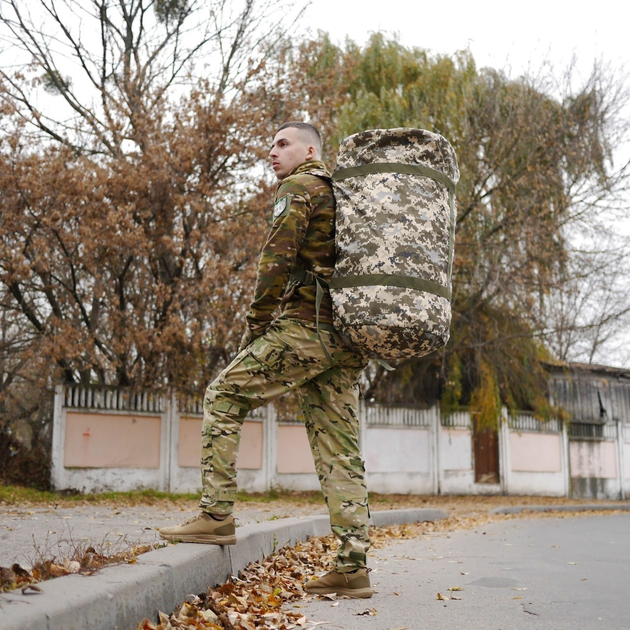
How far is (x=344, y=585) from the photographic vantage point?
407 cm

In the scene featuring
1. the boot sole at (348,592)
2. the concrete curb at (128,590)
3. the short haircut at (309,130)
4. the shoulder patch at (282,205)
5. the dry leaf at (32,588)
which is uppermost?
the short haircut at (309,130)

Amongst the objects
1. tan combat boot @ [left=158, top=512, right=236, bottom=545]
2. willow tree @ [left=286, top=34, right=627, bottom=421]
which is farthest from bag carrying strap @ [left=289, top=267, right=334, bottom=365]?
willow tree @ [left=286, top=34, right=627, bottom=421]

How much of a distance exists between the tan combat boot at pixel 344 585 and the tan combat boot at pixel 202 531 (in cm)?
54

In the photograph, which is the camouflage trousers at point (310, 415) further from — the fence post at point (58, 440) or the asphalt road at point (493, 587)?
the fence post at point (58, 440)

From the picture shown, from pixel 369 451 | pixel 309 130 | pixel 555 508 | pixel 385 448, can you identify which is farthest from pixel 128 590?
pixel 385 448

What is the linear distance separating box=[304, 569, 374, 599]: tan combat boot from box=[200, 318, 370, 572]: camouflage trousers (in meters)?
0.05

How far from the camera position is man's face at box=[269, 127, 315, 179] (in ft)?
14.3

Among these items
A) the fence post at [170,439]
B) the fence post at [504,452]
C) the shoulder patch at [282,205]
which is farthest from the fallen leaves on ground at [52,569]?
the fence post at [504,452]

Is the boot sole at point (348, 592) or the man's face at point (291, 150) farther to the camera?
the man's face at point (291, 150)

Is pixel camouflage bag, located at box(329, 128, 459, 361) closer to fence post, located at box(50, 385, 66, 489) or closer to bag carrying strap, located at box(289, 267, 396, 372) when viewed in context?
bag carrying strap, located at box(289, 267, 396, 372)

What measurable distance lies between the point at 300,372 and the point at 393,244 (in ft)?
2.63

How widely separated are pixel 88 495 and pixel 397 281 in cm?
1000

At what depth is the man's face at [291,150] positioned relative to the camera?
172 inches

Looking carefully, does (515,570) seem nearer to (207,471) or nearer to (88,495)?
(207,471)
